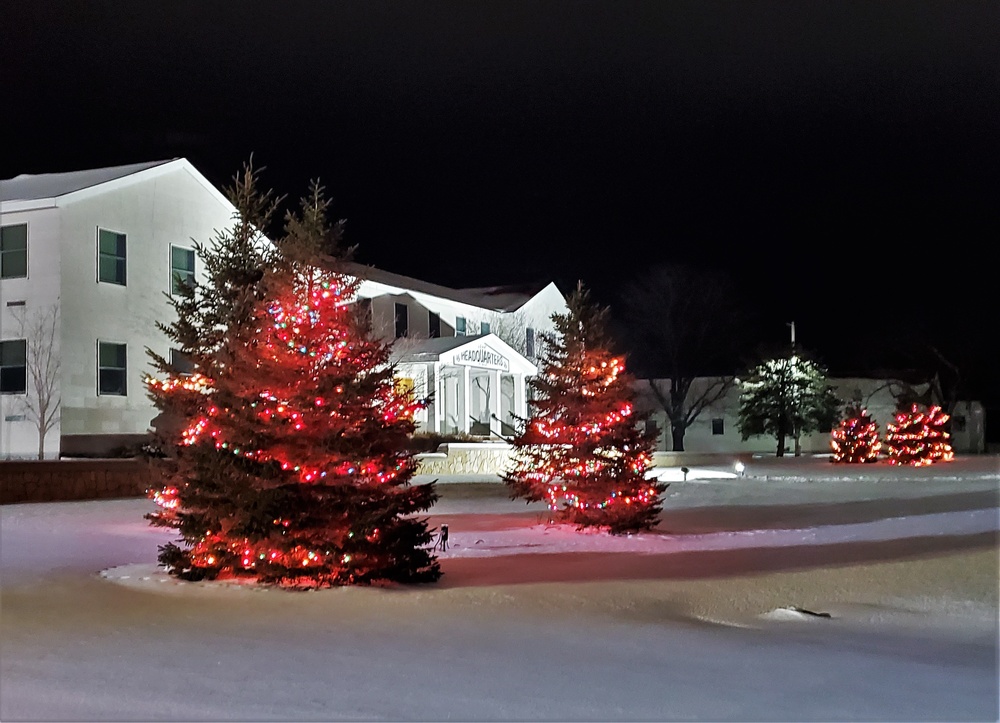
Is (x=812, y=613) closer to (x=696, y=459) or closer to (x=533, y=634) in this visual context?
(x=533, y=634)

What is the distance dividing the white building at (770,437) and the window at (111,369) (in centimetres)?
3510

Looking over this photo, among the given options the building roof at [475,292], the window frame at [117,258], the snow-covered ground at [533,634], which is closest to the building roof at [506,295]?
the building roof at [475,292]

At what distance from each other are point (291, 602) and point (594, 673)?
3678 mm

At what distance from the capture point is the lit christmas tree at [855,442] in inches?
1644

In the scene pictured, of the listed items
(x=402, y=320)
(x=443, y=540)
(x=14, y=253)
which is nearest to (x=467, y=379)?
(x=402, y=320)

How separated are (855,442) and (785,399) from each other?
930 centimetres

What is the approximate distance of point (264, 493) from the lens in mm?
10672

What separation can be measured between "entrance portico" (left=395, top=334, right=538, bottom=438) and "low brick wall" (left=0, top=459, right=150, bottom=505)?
1217 centimetres

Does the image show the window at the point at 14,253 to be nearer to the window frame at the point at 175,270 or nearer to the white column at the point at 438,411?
the window frame at the point at 175,270

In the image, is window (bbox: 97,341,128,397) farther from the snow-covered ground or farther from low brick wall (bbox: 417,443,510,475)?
the snow-covered ground

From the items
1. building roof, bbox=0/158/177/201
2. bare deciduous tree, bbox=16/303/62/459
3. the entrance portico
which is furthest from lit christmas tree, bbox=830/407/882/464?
bare deciduous tree, bbox=16/303/62/459

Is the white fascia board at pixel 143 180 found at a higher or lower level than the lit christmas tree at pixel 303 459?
higher

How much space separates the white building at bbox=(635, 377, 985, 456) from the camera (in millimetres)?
58344

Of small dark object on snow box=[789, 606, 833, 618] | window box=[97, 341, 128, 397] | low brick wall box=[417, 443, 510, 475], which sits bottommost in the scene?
small dark object on snow box=[789, 606, 833, 618]
